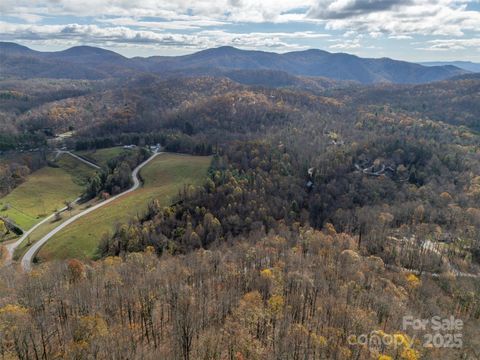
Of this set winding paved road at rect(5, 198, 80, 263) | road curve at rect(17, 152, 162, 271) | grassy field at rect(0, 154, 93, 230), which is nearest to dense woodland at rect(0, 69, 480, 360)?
road curve at rect(17, 152, 162, 271)

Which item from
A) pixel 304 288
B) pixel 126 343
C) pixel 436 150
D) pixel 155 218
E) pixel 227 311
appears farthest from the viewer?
pixel 436 150

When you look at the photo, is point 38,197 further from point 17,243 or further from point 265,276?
point 265,276

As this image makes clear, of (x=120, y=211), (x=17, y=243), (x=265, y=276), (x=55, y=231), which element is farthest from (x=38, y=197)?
(x=265, y=276)

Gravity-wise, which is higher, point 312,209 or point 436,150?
point 436,150

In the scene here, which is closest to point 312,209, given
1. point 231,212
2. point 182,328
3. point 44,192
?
point 231,212

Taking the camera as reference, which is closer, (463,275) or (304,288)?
(304,288)

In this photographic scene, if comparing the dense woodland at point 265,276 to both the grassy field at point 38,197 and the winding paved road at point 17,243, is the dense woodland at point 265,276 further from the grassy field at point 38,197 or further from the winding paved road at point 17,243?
the winding paved road at point 17,243

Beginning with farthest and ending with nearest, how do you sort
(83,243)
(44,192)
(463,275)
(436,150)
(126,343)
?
(436,150) → (44,192) → (83,243) → (463,275) → (126,343)

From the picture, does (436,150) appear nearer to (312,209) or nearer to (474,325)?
(312,209)

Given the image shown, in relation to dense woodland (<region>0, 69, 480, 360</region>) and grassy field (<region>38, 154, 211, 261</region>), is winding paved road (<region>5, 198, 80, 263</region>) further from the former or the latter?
dense woodland (<region>0, 69, 480, 360</region>)
